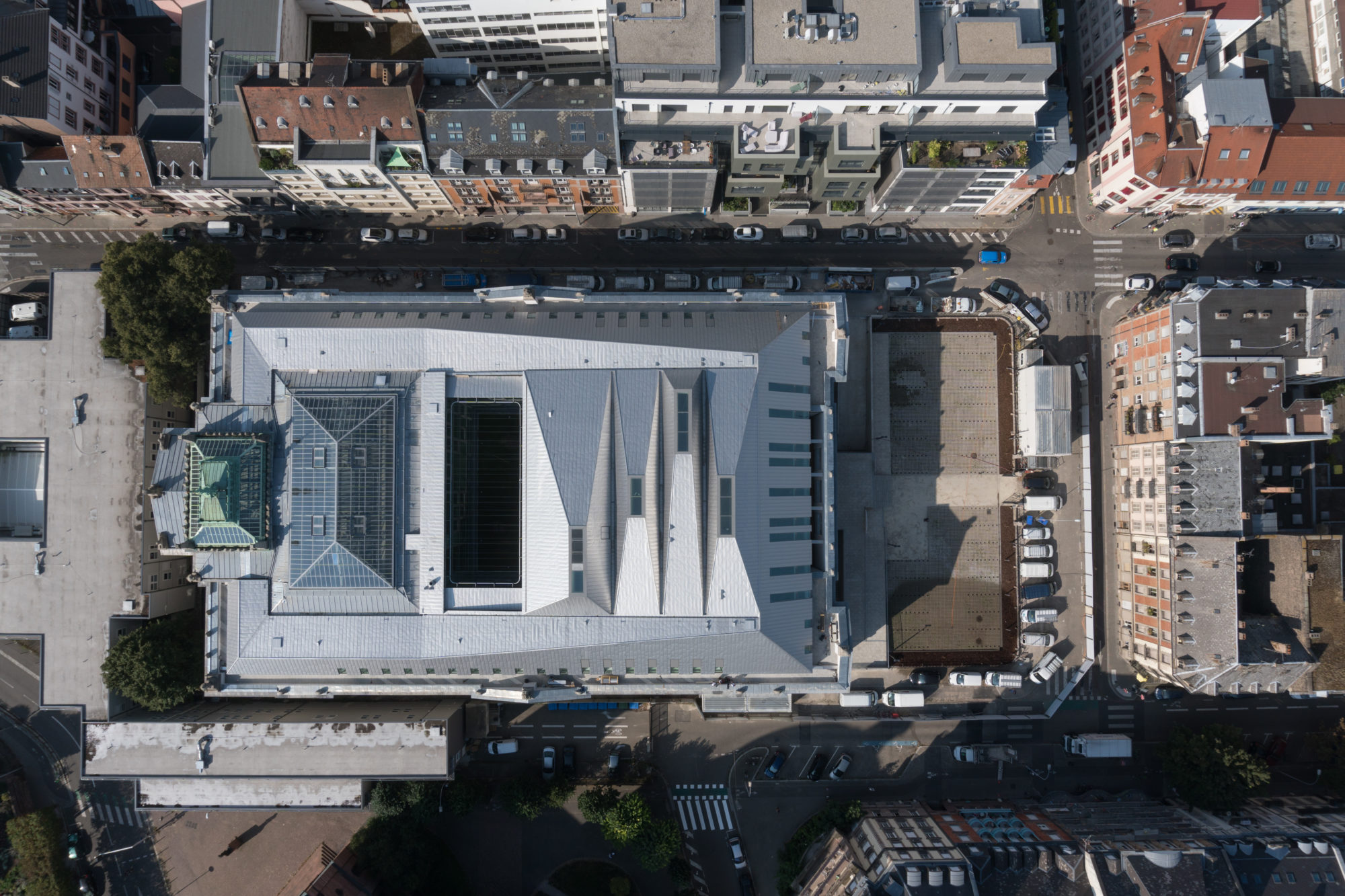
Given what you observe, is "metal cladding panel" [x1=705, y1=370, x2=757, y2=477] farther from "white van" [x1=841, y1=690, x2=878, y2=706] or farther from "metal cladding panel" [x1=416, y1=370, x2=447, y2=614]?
"white van" [x1=841, y1=690, x2=878, y2=706]

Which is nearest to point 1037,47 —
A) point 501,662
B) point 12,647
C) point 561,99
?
point 561,99

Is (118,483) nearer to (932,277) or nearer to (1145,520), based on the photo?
(932,277)

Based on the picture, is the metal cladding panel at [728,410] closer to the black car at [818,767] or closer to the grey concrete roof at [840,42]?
the grey concrete roof at [840,42]

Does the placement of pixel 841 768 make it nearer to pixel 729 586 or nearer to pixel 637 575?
pixel 729 586

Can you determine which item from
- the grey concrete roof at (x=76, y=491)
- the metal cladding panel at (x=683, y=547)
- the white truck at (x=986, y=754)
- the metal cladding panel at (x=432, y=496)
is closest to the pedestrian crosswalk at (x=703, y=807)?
the metal cladding panel at (x=683, y=547)

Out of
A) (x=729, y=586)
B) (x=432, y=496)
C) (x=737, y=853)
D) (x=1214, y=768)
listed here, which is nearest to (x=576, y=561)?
(x=729, y=586)

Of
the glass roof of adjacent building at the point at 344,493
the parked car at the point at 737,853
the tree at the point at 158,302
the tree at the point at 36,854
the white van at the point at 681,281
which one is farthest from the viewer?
the white van at the point at 681,281
